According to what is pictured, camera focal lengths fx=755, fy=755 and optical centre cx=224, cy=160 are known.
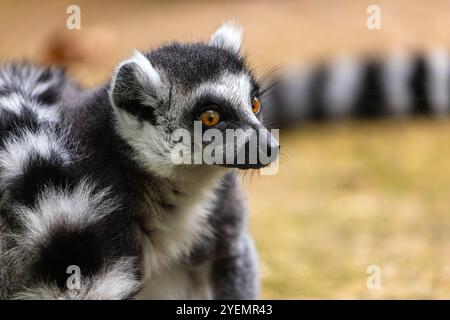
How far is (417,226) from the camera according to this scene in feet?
18.3

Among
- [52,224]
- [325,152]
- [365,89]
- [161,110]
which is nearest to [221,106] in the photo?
[161,110]

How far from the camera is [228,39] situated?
391 centimetres

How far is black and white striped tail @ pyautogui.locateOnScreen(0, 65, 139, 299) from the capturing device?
117 inches

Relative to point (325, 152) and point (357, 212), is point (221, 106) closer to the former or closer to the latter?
point (357, 212)

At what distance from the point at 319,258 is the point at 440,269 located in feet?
2.79

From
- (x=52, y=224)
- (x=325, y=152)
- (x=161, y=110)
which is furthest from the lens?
(x=325, y=152)

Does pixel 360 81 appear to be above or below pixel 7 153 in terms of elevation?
above

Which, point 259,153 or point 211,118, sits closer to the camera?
point 259,153

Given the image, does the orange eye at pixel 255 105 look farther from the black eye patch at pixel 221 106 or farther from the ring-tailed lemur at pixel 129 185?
the black eye patch at pixel 221 106

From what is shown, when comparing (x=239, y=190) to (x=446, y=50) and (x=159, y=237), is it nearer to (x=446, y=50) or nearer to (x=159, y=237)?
(x=159, y=237)

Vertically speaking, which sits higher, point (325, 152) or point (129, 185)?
point (325, 152)

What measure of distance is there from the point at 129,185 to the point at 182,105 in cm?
45

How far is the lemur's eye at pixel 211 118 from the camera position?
3445 mm
